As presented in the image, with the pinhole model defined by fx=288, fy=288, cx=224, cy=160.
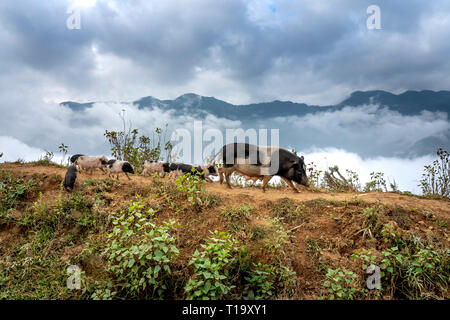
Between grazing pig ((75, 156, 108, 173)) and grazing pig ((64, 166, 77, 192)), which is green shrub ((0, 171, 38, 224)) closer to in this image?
grazing pig ((64, 166, 77, 192))

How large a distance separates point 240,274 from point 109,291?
206 centimetres

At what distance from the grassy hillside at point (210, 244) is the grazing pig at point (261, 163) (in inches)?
58.6

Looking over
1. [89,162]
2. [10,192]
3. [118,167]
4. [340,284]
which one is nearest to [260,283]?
[340,284]

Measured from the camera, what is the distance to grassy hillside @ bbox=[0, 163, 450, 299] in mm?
4539

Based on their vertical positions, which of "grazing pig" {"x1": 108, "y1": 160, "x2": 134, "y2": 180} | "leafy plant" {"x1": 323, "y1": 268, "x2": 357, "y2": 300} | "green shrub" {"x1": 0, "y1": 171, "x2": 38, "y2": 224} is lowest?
"leafy plant" {"x1": 323, "y1": 268, "x2": 357, "y2": 300}

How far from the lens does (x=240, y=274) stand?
15.6ft

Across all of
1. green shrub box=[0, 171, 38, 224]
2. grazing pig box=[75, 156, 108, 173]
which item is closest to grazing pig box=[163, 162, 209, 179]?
grazing pig box=[75, 156, 108, 173]

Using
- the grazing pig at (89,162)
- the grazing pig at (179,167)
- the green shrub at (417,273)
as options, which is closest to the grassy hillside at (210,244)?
the green shrub at (417,273)

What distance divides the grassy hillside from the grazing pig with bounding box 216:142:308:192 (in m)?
1.49

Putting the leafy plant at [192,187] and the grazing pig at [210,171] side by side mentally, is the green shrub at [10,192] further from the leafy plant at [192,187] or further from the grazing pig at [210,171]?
the grazing pig at [210,171]

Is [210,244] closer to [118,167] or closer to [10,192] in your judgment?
[118,167]

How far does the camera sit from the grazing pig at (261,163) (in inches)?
350
